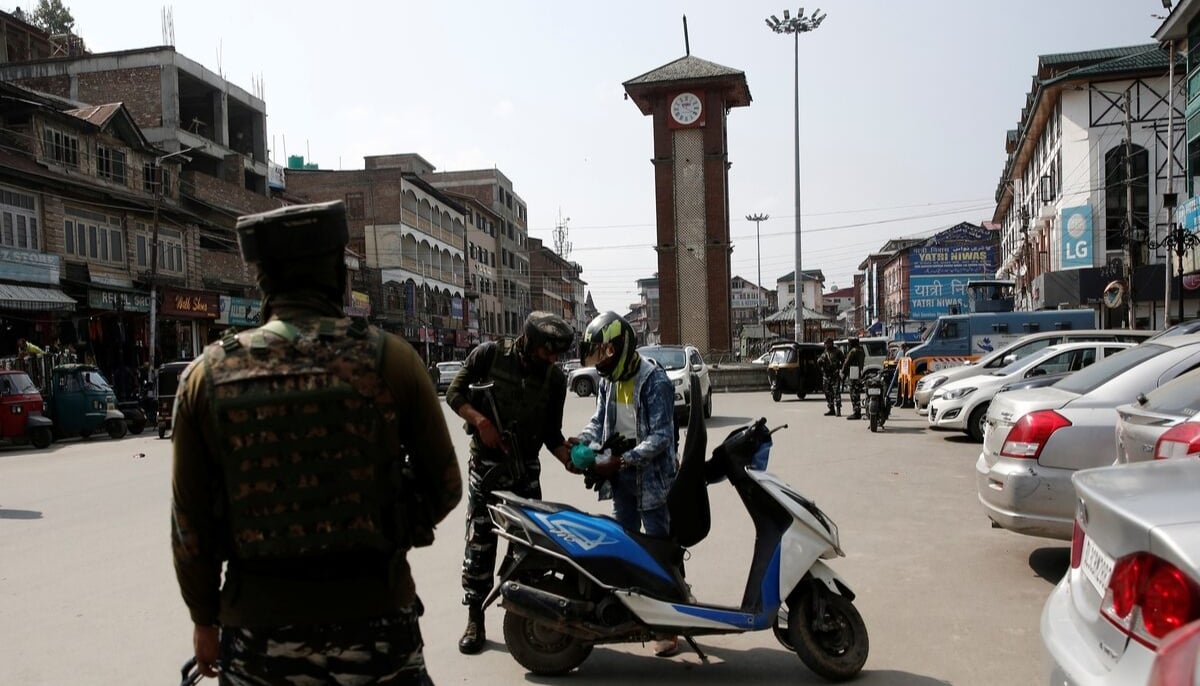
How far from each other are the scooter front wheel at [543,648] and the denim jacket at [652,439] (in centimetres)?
76

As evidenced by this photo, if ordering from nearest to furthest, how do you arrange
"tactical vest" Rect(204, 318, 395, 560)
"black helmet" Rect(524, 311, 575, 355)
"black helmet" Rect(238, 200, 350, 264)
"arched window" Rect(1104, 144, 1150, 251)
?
"tactical vest" Rect(204, 318, 395, 560) → "black helmet" Rect(238, 200, 350, 264) → "black helmet" Rect(524, 311, 575, 355) → "arched window" Rect(1104, 144, 1150, 251)

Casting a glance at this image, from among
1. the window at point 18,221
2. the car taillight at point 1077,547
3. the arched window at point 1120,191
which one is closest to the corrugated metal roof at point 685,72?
the arched window at point 1120,191

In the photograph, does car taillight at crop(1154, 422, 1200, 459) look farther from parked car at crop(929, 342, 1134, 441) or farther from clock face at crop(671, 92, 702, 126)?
clock face at crop(671, 92, 702, 126)

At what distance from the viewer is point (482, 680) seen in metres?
4.36

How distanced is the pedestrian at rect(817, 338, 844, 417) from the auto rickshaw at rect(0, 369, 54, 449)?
53.1ft

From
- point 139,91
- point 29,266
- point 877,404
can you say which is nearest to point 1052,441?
point 877,404

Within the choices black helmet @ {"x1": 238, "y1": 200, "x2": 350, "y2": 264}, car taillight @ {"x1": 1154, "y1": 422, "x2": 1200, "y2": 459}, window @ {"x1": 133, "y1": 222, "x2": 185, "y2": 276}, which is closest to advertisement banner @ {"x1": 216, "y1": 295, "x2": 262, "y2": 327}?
window @ {"x1": 133, "y1": 222, "x2": 185, "y2": 276}

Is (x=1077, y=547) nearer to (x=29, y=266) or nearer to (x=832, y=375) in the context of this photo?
(x=832, y=375)

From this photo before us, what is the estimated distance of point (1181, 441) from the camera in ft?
14.5

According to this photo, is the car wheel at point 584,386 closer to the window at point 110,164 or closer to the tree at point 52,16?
the window at point 110,164

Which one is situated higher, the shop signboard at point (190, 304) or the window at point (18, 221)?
the window at point (18, 221)

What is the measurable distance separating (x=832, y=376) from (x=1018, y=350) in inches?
159

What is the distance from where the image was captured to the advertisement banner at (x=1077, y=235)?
36.9m

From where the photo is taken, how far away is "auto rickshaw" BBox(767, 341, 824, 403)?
1015 inches
